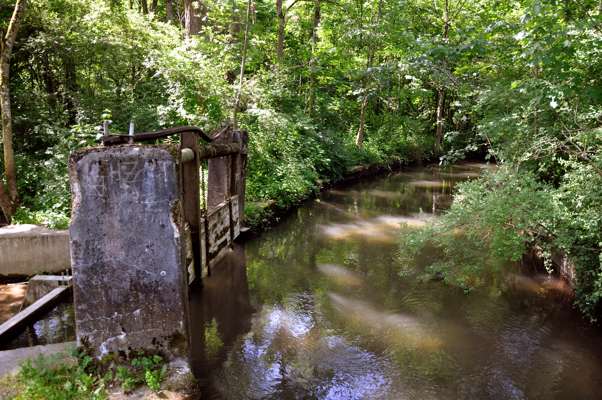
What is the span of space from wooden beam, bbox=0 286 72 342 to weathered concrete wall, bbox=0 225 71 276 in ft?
4.59

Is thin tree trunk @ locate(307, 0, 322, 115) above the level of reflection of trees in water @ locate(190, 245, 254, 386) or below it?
above

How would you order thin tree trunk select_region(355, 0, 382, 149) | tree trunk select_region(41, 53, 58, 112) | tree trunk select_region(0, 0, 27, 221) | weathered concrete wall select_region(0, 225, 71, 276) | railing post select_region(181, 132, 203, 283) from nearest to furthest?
railing post select_region(181, 132, 203, 283) → weathered concrete wall select_region(0, 225, 71, 276) → tree trunk select_region(0, 0, 27, 221) → tree trunk select_region(41, 53, 58, 112) → thin tree trunk select_region(355, 0, 382, 149)

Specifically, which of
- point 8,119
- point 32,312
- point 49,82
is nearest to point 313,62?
point 49,82

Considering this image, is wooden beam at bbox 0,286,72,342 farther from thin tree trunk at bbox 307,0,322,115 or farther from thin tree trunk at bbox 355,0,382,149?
thin tree trunk at bbox 307,0,322,115

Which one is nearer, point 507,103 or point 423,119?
point 507,103

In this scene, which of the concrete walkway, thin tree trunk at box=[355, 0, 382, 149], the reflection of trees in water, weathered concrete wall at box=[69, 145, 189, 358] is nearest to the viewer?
weathered concrete wall at box=[69, 145, 189, 358]

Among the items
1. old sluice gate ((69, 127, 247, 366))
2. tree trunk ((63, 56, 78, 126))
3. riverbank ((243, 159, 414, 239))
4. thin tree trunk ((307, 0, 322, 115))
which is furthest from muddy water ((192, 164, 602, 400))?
thin tree trunk ((307, 0, 322, 115))

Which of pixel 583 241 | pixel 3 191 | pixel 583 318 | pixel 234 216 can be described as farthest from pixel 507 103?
pixel 3 191

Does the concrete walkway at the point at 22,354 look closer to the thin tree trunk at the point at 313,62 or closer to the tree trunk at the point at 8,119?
the tree trunk at the point at 8,119

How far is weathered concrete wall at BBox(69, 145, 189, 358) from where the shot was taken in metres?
3.90

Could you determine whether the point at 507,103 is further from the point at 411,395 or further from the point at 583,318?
the point at 411,395

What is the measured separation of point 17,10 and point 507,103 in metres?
9.15

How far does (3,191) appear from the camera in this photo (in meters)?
8.75

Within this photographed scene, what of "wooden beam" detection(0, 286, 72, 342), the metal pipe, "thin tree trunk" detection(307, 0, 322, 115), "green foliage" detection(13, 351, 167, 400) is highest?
"thin tree trunk" detection(307, 0, 322, 115)
